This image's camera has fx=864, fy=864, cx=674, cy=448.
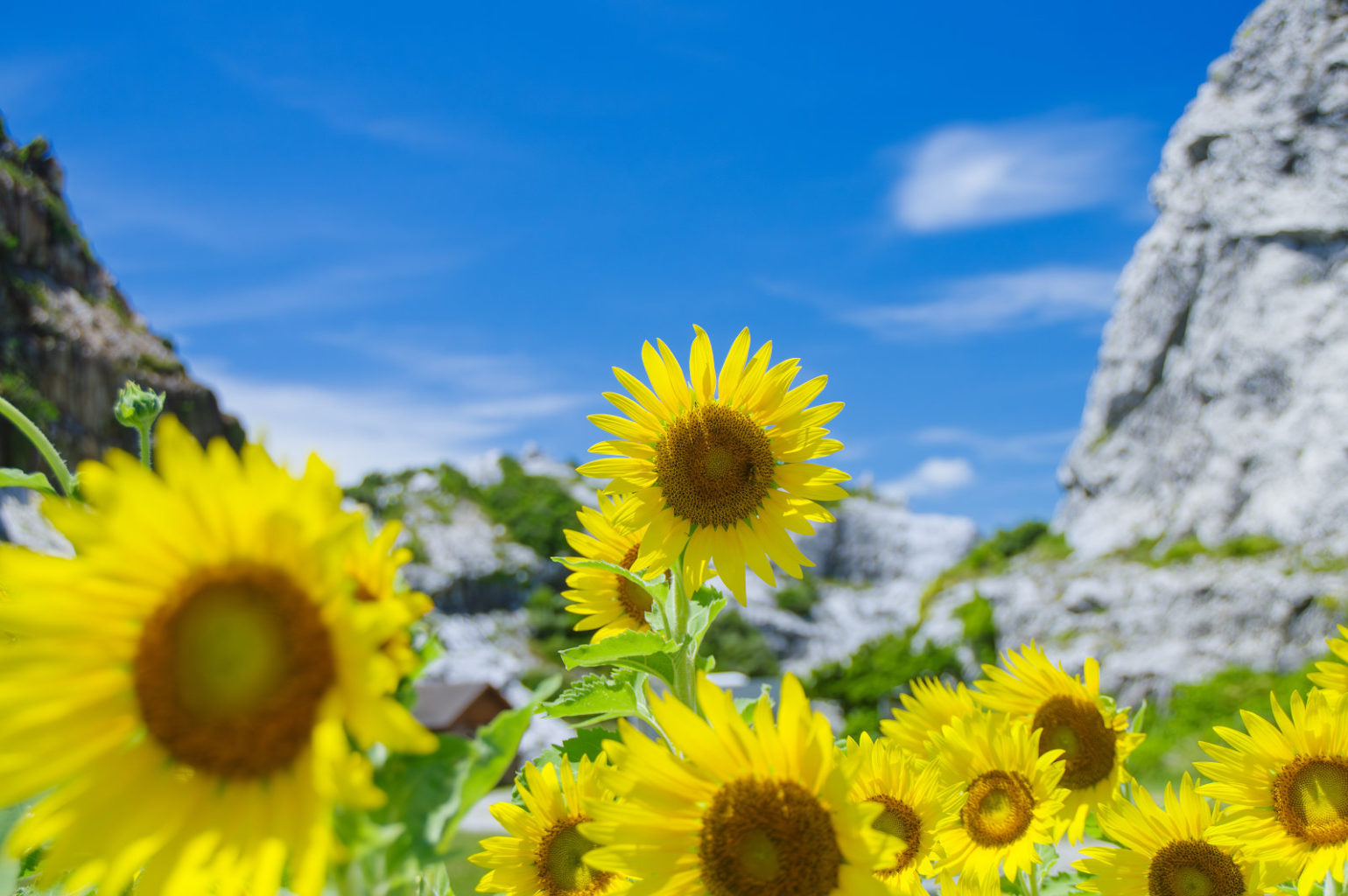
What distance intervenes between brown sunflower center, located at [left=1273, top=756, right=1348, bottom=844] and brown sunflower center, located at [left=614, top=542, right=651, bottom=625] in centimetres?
148

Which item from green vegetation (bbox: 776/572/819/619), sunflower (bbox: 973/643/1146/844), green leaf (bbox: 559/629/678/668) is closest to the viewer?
green leaf (bbox: 559/629/678/668)

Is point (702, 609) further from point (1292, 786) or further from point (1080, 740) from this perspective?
point (1292, 786)

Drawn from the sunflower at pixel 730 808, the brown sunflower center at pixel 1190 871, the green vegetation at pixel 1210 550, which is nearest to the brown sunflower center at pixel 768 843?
the sunflower at pixel 730 808

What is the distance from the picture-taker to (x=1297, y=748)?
1902mm

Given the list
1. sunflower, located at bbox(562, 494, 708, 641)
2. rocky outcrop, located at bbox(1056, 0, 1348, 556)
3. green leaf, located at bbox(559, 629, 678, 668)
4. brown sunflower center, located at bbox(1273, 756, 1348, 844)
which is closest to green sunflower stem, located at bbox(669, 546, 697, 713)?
green leaf, located at bbox(559, 629, 678, 668)

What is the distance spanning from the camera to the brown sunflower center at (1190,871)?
6.14 feet

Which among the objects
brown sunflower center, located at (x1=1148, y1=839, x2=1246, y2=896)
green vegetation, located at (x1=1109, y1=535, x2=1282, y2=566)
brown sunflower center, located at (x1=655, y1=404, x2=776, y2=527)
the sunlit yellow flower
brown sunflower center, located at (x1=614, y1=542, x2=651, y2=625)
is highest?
green vegetation, located at (x1=1109, y1=535, x2=1282, y2=566)

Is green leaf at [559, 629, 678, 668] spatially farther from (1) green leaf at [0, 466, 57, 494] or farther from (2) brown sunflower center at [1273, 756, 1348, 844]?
(2) brown sunflower center at [1273, 756, 1348, 844]

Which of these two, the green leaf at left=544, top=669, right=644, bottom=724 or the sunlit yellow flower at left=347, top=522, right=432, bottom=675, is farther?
the green leaf at left=544, top=669, right=644, bottom=724

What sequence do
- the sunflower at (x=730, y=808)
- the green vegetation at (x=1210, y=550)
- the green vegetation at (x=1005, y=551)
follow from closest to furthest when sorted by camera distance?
the sunflower at (x=730, y=808), the green vegetation at (x=1210, y=550), the green vegetation at (x=1005, y=551)

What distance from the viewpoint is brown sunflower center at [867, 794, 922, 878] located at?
1.72 meters

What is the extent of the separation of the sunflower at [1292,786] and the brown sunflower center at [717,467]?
3.59ft

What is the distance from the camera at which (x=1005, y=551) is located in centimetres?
3716

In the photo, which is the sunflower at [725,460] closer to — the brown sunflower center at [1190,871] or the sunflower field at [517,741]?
A: the sunflower field at [517,741]
